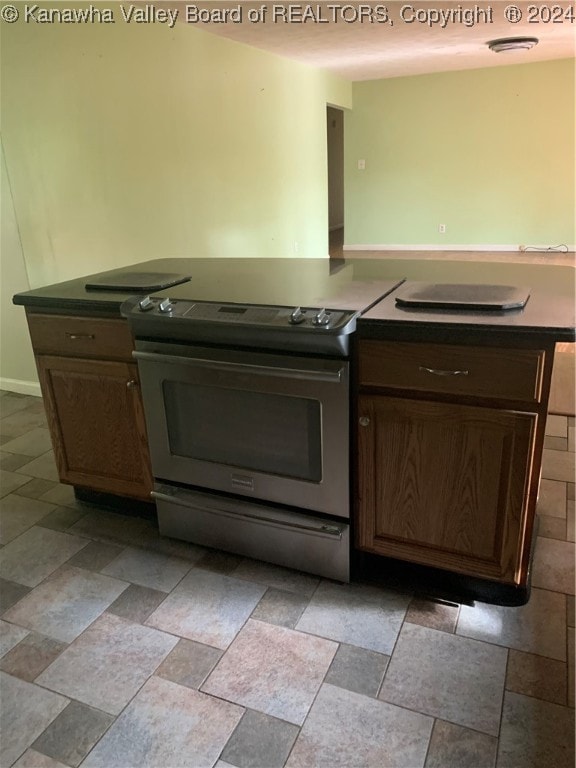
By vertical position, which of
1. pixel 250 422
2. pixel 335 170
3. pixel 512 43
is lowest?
pixel 250 422

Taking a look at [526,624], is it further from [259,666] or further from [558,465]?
[558,465]

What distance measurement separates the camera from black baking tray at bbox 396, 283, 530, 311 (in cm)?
154

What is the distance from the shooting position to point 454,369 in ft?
4.94

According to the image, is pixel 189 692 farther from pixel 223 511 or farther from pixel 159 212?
pixel 159 212

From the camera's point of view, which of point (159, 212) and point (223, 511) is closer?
point (223, 511)

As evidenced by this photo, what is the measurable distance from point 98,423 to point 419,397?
4.01 feet

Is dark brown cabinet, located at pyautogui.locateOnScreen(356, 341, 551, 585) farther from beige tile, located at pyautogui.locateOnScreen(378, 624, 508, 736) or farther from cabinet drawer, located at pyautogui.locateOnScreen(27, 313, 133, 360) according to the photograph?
cabinet drawer, located at pyautogui.locateOnScreen(27, 313, 133, 360)

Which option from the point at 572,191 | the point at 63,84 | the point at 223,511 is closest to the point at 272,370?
the point at 223,511

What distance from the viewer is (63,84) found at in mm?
3146

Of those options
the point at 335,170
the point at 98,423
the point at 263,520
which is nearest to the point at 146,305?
the point at 98,423

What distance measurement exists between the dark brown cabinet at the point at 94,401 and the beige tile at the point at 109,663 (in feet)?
1.90

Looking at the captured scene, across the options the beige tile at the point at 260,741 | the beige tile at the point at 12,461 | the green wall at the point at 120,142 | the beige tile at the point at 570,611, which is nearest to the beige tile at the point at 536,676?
the beige tile at the point at 570,611

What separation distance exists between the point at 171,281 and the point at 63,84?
182 centimetres

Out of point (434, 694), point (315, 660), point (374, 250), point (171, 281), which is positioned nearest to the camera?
point (434, 694)
